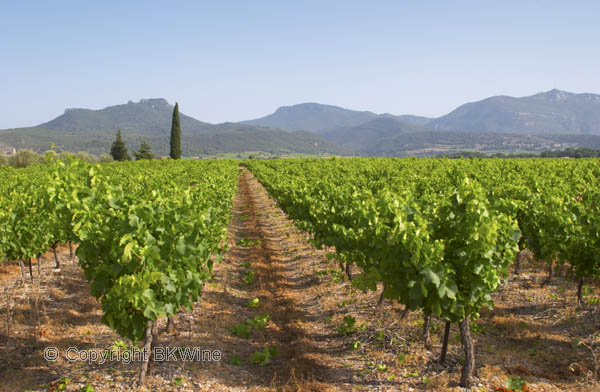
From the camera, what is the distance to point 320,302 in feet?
31.9

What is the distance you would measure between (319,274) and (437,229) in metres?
5.57

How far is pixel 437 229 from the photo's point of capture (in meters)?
6.57

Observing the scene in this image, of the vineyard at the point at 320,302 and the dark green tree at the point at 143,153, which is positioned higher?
the dark green tree at the point at 143,153

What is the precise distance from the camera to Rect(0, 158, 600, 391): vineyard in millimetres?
5663

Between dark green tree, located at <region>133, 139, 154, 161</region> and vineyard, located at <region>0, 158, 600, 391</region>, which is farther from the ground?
dark green tree, located at <region>133, 139, 154, 161</region>

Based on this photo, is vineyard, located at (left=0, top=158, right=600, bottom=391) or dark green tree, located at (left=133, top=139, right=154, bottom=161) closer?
vineyard, located at (left=0, top=158, right=600, bottom=391)

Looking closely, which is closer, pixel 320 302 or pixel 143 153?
pixel 320 302

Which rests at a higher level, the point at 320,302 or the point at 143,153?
the point at 143,153

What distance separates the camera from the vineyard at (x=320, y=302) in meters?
5.66

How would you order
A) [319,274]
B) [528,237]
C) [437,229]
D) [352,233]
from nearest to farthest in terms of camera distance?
Result: [437,229], [352,233], [528,237], [319,274]

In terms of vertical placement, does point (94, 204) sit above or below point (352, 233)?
above

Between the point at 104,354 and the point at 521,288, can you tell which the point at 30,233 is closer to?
the point at 104,354

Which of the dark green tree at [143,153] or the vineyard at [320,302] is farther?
the dark green tree at [143,153]

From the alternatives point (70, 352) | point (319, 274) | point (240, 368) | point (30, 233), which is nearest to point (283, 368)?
point (240, 368)
